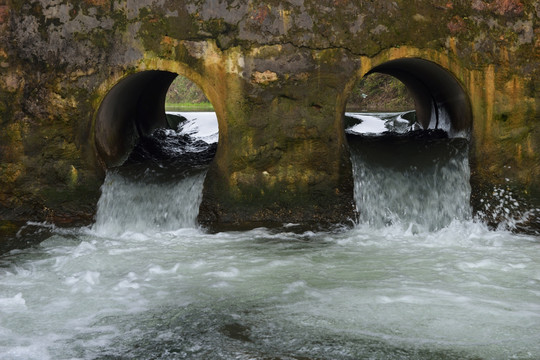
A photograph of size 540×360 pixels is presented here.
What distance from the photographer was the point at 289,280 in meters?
4.99

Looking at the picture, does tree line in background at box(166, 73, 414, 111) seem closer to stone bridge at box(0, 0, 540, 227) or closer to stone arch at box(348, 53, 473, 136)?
stone arch at box(348, 53, 473, 136)

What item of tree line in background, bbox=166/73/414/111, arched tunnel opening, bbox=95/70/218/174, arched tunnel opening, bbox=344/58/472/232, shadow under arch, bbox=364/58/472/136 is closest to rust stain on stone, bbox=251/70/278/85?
shadow under arch, bbox=364/58/472/136

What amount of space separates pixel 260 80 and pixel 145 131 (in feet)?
11.5

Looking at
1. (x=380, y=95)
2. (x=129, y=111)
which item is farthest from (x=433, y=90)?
(x=380, y=95)

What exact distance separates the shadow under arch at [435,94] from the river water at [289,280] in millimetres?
460

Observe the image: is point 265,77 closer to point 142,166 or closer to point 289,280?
point 142,166

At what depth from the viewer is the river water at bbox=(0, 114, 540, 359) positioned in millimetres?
3715

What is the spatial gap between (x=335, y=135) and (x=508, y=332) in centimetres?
345

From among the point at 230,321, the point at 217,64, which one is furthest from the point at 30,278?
the point at 217,64

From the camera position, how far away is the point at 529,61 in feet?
22.6

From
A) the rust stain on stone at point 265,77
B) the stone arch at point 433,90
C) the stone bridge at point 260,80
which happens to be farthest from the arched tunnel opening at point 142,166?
the stone arch at point 433,90

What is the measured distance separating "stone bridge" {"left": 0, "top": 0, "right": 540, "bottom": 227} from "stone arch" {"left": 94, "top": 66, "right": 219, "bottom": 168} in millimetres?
247

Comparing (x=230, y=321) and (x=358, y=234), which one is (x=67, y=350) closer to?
(x=230, y=321)

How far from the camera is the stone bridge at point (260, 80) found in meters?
6.74
